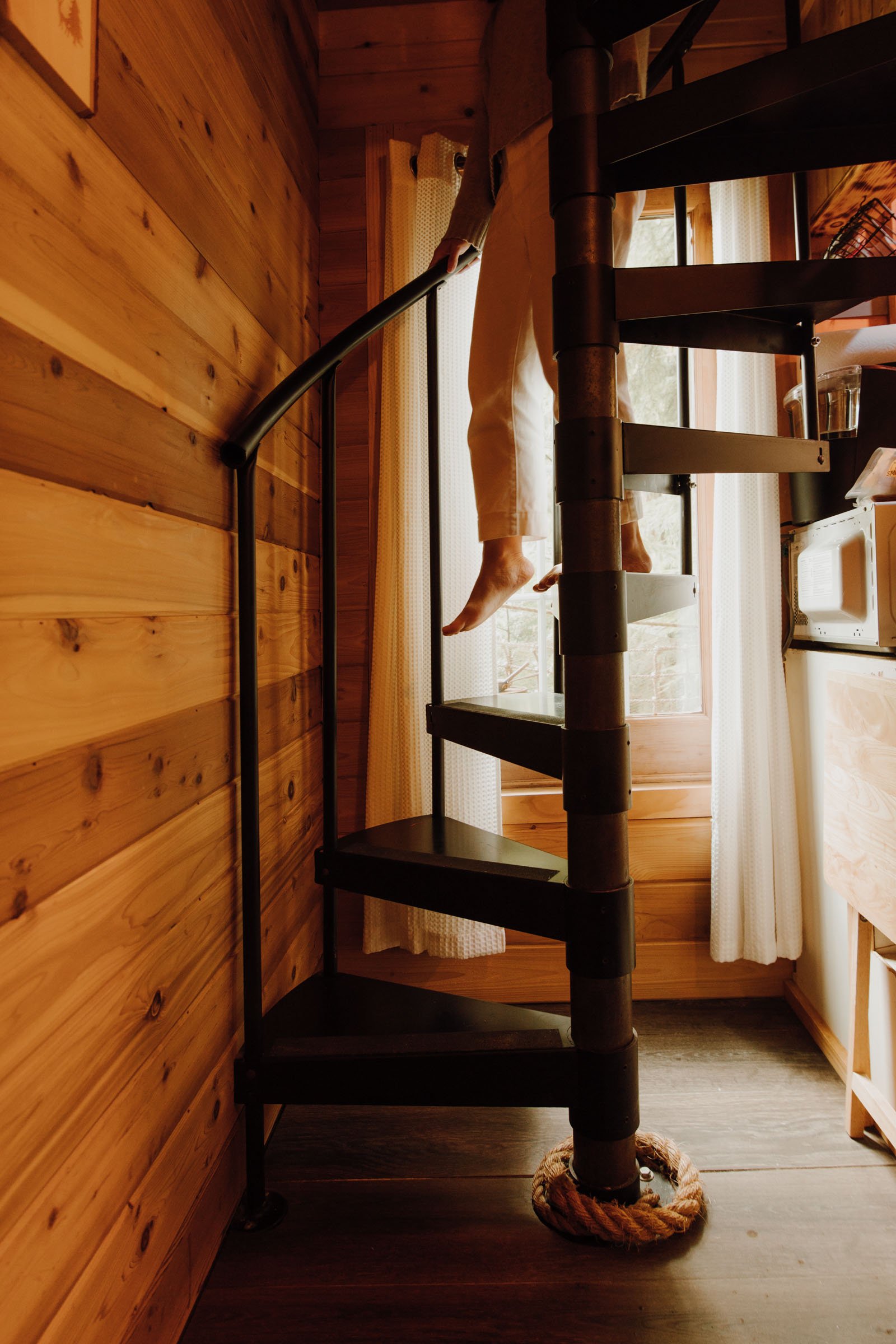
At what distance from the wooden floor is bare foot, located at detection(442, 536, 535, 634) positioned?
3.00 feet

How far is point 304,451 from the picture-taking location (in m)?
1.71

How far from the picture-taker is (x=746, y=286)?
1075 mm

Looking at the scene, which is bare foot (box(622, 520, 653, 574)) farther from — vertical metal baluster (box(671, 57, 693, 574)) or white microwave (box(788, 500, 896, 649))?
white microwave (box(788, 500, 896, 649))

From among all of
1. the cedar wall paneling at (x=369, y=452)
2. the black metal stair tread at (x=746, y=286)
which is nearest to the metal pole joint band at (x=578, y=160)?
the black metal stair tread at (x=746, y=286)

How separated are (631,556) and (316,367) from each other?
2.08ft

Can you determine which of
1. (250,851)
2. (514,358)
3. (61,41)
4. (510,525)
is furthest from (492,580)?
(61,41)

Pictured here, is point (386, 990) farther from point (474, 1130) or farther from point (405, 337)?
point (405, 337)

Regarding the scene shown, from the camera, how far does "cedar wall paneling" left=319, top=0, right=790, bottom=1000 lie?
1852 millimetres

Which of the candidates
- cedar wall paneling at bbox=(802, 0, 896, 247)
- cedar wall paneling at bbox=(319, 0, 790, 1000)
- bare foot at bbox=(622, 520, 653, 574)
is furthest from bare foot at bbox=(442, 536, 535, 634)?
cedar wall paneling at bbox=(802, 0, 896, 247)

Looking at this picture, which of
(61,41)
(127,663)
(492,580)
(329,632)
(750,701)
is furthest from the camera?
(750,701)

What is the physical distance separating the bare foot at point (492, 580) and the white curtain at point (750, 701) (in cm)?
62

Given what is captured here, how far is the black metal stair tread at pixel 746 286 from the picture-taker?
42.2 inches

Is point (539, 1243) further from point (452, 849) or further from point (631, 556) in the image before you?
point (631, 556)

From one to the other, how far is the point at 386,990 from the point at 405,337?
4.50 feet
